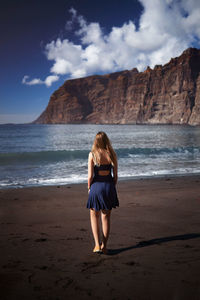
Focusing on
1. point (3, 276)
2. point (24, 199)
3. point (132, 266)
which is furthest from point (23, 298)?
point (24, 199)

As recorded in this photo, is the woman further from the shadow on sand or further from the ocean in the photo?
the ocean

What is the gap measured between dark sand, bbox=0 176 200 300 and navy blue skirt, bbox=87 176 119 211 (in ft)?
2.68

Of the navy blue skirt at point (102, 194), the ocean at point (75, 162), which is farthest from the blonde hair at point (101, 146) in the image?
the ocean at point (75, 162)

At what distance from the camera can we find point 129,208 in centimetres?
652

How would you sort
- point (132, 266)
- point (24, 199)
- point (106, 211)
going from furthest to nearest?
1. point (24, 199)
2. point (106, 211)
3. point (132, 266)

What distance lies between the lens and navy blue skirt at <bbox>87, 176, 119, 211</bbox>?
373cm

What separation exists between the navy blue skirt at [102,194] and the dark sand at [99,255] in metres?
0.82

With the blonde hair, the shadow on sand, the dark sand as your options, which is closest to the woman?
the blonde hair

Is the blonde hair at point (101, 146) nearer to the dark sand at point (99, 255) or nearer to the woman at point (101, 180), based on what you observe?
the woman at point (101, 180)

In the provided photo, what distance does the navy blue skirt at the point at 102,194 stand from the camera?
12.3 ft

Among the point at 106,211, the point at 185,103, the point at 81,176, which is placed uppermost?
the point at 185,103

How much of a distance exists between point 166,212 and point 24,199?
14.5ft

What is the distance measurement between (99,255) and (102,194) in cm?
99

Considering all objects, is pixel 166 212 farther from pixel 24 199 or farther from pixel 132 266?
pixel 24 199
